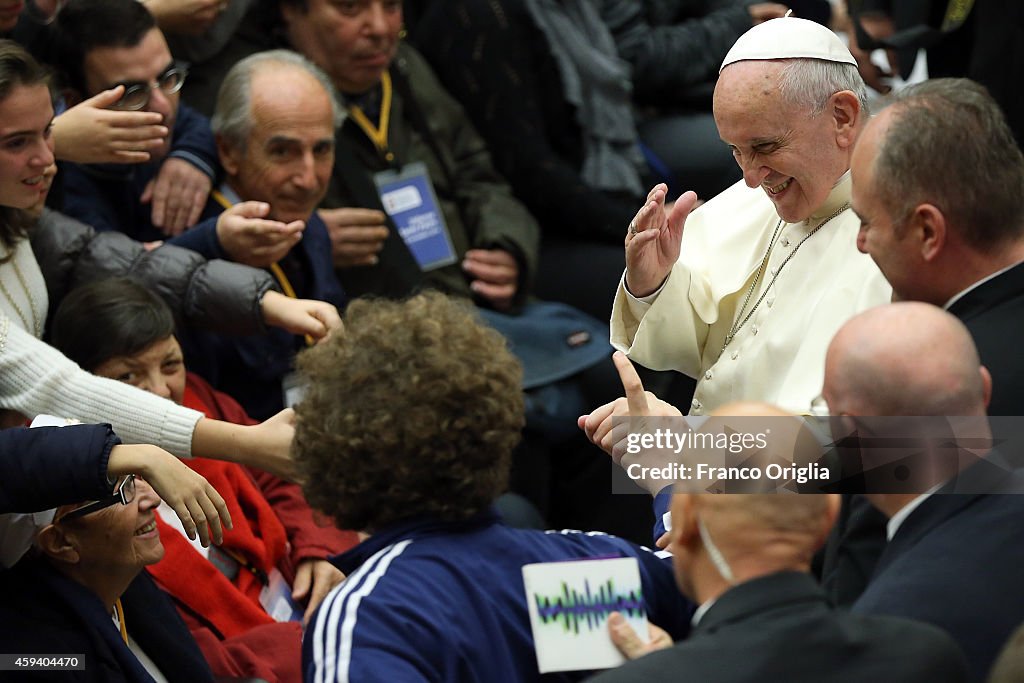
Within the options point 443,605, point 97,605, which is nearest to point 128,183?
point 97,605

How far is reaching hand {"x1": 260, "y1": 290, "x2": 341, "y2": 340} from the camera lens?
10.4 ft

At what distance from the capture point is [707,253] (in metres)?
3.00

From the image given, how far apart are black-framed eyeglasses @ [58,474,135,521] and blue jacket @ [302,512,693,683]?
613mm

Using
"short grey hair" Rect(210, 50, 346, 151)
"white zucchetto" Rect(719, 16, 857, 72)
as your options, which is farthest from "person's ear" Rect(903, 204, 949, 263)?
"short grey hair" Rect(210, 50, 346, 151)

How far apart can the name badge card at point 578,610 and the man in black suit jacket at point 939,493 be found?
0.35m

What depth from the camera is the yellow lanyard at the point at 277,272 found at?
3.69 m

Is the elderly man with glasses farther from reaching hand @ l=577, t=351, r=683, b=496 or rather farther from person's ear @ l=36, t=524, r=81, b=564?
reaching hand @ l=577, t=351, r=683, b=496

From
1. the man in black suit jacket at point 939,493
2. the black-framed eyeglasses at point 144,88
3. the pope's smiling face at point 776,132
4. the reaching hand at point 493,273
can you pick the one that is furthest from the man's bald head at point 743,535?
the reaching hand at point 493,273

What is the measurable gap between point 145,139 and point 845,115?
1.66m

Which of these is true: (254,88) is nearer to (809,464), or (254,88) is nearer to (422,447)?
(422,447)

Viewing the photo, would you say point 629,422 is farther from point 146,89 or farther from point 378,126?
point 378,126

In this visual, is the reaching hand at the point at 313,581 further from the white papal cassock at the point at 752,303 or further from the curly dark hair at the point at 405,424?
the curly dark hair at the point at 405,424

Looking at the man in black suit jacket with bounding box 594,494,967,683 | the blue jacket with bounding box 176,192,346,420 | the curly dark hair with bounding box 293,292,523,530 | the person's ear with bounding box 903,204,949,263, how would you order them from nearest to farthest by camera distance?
1. the man in black suit jacket with bounding box 594,494,967,683
2. the curly dark hair with bounding box 293,292,523,530
3. the person's ear with bounding box 903,204,949,263
4. the blue jacket with bounding box 176,192,346,420

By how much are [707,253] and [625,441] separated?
2.29ft
